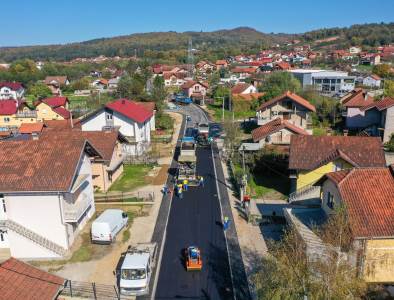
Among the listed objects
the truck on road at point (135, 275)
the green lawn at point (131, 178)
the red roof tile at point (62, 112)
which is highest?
the red roof tile at point (62, 112)

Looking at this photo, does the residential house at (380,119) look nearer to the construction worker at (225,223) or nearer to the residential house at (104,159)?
the construction worker at (225,223)

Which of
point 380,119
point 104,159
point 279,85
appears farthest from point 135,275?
point 279,85

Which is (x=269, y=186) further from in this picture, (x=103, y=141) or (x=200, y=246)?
(x=103, y=141)

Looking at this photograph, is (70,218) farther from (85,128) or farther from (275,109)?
(275,109)

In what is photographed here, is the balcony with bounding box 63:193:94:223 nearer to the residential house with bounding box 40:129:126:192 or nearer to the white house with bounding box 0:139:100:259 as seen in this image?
the white house with bounding box 0:139:100:259

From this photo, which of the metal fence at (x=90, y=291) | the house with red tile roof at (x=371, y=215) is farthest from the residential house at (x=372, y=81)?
the metal fence at (x=90, y=291)

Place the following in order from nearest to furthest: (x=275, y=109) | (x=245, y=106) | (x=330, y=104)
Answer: (x=275, y=109)
(x=330, y=104)
(x=245, y=106)

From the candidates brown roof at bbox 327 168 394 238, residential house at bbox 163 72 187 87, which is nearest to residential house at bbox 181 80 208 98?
residential house at bbox 163 72 187 87

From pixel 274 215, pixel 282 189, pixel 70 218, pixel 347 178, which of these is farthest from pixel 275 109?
pixel 70 218
